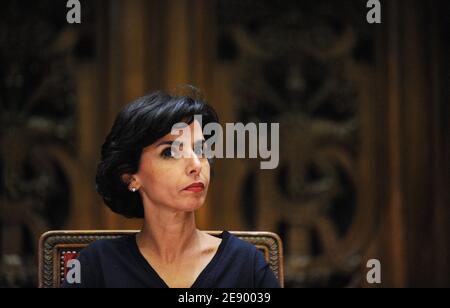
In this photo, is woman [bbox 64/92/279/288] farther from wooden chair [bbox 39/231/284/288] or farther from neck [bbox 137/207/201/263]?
wooden chair [bbox 39/231/284/288]

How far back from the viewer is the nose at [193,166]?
1.40 meters

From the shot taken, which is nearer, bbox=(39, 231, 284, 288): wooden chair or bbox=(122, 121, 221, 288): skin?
bbox=(122, 121, 221, 288): skin

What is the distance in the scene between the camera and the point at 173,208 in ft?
4.72

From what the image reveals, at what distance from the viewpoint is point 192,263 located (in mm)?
1475

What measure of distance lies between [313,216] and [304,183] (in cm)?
13

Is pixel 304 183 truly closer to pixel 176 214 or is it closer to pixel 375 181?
pixel 375 181

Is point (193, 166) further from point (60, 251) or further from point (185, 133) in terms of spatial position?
point (60, 251)

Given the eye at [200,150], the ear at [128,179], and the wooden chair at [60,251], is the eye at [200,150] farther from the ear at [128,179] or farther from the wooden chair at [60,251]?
the wooden chair at [60,251]

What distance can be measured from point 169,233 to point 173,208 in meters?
0.07

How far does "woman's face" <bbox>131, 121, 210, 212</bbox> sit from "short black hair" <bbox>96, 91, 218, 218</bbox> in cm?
2

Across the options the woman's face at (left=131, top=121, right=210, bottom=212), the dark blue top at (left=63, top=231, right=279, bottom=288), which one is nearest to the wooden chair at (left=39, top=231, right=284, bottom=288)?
the dark blue top at (left=63, top=231, right=279, bottom=288)

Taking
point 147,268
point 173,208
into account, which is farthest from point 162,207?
point 147,268

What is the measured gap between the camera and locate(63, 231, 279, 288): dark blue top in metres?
1.46
